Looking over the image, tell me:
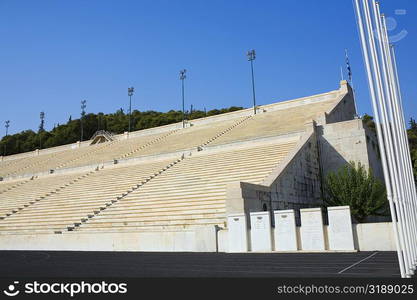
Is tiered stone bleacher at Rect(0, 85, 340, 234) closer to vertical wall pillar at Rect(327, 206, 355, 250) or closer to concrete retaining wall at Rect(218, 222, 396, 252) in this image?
vertical wall pillar at Rect(327, 206, 355, 250)

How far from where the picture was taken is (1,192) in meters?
27.4

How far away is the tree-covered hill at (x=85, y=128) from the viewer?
2472 inches

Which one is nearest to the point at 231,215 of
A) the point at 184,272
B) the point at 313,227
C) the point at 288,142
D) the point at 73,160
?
the point at 313,227

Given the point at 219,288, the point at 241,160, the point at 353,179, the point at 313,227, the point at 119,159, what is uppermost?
the point at 119,159

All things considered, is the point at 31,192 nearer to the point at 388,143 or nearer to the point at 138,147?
the point at 138,147

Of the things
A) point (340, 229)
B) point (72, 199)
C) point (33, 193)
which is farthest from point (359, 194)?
point (33, 193)

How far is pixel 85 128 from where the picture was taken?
216 feet

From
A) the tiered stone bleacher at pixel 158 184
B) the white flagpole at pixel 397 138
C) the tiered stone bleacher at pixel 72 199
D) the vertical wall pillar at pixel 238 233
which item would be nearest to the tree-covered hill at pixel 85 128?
the tiered stone bleacher at pixel 158 184

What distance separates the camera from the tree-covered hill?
6278 cm

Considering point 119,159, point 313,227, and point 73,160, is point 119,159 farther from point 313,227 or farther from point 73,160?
point 313,227

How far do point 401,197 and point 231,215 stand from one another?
6.44m

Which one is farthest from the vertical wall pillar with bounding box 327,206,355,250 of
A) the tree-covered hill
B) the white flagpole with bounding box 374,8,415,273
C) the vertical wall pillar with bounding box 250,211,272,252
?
the tree-covered hill

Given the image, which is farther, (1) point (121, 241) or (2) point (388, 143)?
(1) point (121, 241)

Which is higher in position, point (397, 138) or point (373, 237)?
point (397, 138)
